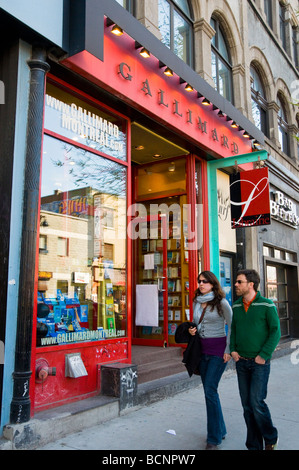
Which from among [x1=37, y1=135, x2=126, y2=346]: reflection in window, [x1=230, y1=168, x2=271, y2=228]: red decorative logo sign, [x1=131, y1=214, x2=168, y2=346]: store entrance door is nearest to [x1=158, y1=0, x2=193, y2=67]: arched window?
[x1=230, y1=168, x2=271, y2=228]: red decorative logo sign

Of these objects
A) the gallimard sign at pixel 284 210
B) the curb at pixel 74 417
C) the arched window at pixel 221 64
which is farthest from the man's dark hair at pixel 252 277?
the gallimard sign at pixel 284 210

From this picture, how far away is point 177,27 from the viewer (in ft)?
30.8

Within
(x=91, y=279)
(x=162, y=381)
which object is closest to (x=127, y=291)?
(x=91, y=279)

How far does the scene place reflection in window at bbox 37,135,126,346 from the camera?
5.39 metres

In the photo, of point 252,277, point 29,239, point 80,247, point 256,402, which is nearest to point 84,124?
point 80,247

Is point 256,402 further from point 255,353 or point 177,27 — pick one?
point 177,27

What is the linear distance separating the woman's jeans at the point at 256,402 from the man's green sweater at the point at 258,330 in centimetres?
13

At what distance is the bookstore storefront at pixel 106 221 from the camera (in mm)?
5344

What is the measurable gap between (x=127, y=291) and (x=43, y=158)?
95.9 inches

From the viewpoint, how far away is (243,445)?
14.3 ft

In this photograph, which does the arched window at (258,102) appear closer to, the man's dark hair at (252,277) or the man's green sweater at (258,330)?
the man's dark hair at (252,277)

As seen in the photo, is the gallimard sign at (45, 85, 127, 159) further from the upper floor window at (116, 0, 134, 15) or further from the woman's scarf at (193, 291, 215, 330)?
the woman's scarf at (193, 291, 215, 330)

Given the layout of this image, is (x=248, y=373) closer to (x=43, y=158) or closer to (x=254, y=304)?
(x=254, y=304)

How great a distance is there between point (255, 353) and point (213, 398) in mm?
685
